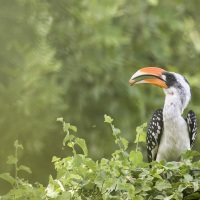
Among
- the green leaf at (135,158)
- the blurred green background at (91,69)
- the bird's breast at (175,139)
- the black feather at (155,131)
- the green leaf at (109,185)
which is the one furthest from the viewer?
the blurred green background at (91,69)

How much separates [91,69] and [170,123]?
6.11 meters

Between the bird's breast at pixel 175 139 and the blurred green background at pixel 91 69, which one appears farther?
the blurred green background at pixel 91 69

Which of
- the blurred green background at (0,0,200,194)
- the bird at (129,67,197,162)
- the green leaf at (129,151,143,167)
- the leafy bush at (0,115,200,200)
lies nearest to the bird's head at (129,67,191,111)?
the bird at (129,67,197,162)

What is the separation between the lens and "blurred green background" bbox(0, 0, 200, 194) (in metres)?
11.0

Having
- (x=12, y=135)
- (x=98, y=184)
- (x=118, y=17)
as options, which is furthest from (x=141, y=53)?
(x=98, y=184)

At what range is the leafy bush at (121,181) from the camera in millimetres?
4387

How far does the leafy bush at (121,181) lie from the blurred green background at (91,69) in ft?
18.3

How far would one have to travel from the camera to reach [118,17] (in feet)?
42.5

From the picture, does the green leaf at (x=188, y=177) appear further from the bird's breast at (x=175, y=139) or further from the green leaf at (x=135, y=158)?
the bird's breast at (x=175, y=139)

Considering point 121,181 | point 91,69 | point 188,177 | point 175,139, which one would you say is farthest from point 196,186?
point 91,69

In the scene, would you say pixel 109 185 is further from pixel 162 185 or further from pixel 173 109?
pixel 173 109

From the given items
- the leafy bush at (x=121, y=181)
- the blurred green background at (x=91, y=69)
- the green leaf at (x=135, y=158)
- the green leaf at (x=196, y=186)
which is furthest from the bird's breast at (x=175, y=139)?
the blurred green background at (x=91, y=69)

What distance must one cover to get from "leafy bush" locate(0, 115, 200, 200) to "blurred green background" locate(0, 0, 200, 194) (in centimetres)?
557

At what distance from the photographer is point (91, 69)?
12320mm
